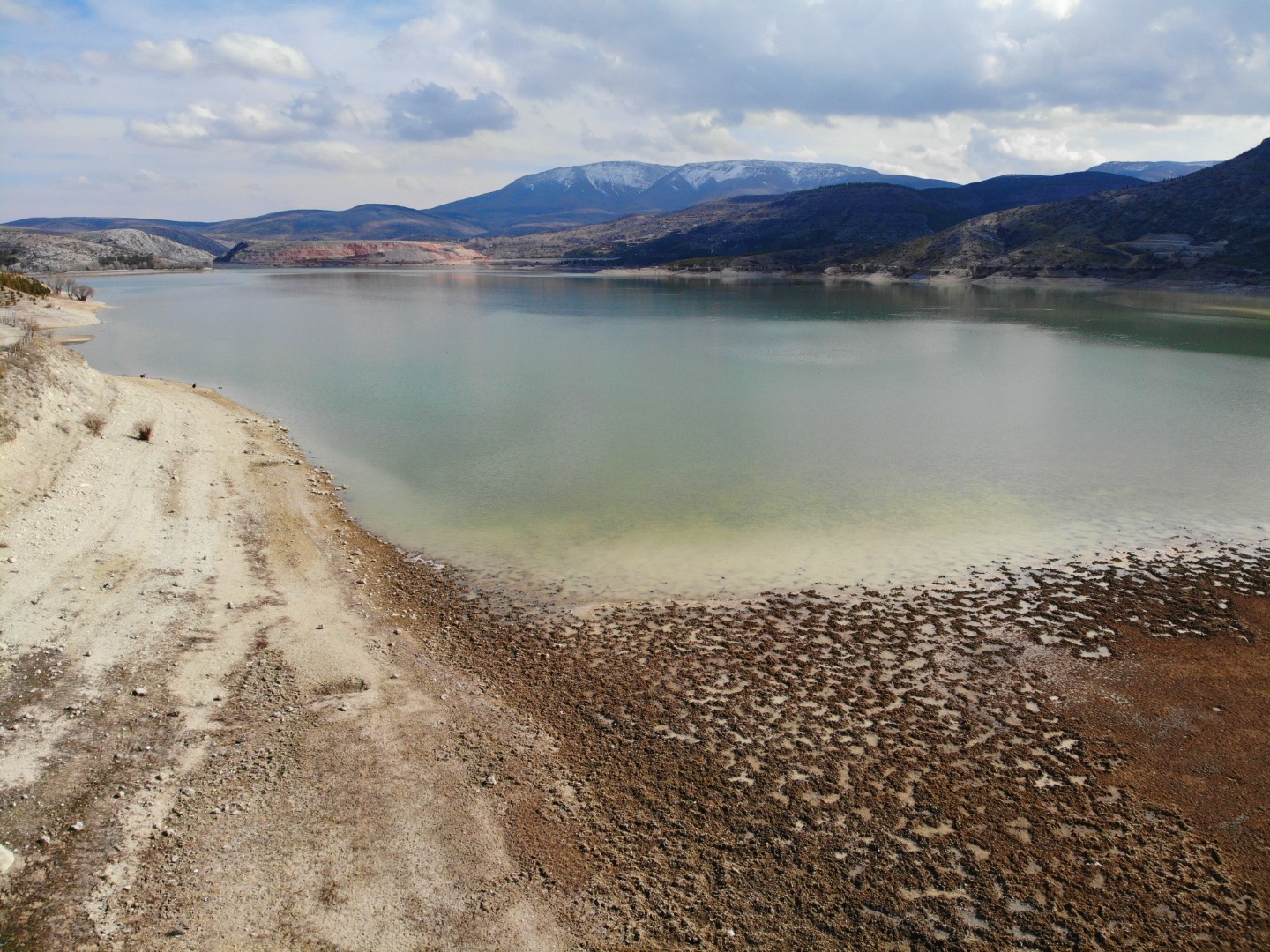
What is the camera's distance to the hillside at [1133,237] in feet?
252

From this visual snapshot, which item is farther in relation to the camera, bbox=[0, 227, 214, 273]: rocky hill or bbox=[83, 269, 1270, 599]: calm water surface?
bbox=[0, 227, 214, 273]: rocky hill

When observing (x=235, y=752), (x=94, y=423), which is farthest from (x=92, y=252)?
(x=235, y=752)

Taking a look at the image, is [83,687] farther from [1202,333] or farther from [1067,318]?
[1067,318]

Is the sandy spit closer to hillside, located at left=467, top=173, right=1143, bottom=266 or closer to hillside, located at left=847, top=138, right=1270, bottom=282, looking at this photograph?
hillside, located at left=847, top=138, right=1270, bottom=282

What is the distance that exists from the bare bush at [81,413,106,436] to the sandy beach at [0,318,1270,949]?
5032mm

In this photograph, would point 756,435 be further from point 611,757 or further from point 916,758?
point 611,757

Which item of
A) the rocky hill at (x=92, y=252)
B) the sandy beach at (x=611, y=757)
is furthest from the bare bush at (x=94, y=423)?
the rocky hill at (x=92, y=252)

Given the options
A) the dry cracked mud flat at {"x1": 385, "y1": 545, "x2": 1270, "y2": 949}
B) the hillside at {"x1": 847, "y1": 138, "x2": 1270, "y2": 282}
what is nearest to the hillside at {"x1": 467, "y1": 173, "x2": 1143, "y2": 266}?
the hillside at {"x1": 847, "y1": 138, "x2": 1270, "y2": 282}

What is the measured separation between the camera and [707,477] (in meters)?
17.5

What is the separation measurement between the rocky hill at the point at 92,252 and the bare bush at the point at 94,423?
362 ft

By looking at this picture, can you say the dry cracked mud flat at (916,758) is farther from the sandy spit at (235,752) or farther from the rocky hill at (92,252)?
the rocky hill at (92,252)

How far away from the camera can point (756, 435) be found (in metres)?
21.7

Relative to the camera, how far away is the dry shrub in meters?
17.1

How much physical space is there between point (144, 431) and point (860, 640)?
637 inches
